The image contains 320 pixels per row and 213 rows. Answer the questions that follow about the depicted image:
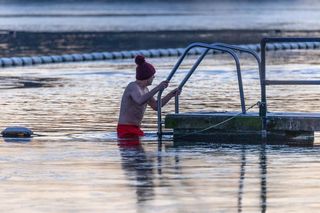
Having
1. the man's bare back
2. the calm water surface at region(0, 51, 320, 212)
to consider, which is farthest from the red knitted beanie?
the calm water surface at region(0, 51, 320, 212)

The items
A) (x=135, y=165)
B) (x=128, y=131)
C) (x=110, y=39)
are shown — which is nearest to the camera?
(x=135, y=165)

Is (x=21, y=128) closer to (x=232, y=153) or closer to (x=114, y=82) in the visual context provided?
(x=232, y=153)

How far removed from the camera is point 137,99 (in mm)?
17984

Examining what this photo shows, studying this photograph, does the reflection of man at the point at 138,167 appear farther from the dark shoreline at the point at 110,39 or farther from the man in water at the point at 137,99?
the dark shoreline at the point at 110,39

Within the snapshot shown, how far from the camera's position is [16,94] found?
25.8 metres

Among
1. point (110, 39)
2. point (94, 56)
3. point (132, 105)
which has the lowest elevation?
point (110, 39)

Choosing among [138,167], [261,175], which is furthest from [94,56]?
[261,175]

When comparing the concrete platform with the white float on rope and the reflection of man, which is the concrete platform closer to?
the reflection of man

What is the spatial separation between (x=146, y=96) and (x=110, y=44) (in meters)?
35.1

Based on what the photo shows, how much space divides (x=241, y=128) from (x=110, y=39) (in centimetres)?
4009

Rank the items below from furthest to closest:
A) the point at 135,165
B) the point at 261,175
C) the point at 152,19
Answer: the point at 152,19 → the point at 135,165 → the point at 261,175

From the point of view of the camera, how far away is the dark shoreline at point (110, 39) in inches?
1877

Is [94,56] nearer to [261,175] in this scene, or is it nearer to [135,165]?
[135,165]

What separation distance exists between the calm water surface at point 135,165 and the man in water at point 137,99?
218mm
